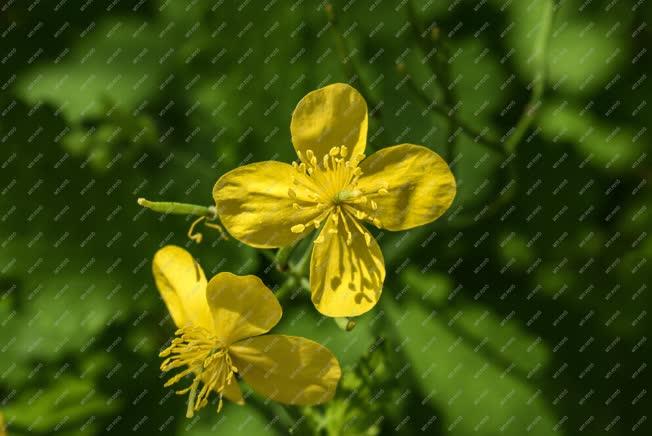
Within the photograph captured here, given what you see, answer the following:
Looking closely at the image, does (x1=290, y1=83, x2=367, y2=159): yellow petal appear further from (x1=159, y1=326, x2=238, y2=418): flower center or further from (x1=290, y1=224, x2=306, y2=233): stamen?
(x1=159, y1=326, x2=238, y2=418): flower center

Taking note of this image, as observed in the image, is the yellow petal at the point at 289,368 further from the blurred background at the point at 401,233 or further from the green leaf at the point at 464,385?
the green leaf at the point at 464,385

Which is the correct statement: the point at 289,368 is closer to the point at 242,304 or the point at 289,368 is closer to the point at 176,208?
the point at 242,304

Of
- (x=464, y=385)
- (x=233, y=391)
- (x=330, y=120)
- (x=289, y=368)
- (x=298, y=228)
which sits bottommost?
(x=464, y=385)

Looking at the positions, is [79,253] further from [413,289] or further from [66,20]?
[413,289]

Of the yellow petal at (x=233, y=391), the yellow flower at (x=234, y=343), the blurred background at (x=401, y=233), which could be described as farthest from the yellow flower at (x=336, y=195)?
the blurred background at (x=401, y=233)

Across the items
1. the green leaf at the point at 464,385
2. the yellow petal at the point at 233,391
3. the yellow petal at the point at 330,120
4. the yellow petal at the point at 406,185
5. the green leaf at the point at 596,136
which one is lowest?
the green leaf at the point at 464,385

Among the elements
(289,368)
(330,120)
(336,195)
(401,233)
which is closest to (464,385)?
(401,233)

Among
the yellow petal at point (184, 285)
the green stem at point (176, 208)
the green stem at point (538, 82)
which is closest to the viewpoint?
the green stem at point (176, 208)
